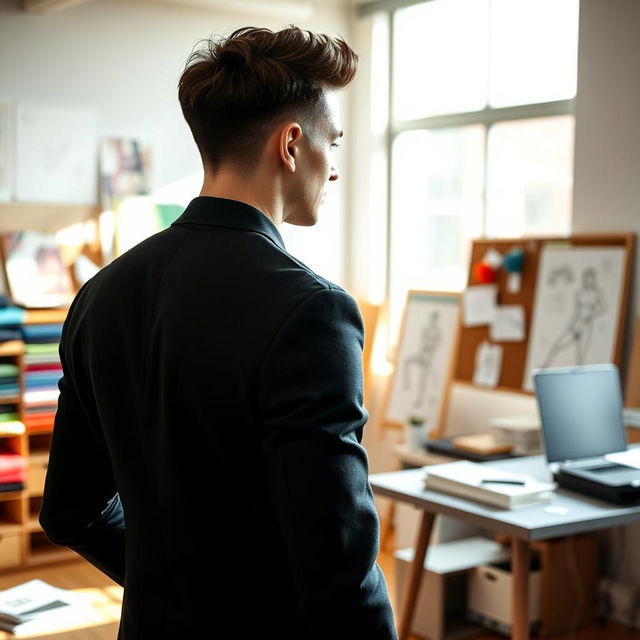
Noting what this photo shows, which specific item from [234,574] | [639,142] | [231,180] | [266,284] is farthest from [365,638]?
[639,142]

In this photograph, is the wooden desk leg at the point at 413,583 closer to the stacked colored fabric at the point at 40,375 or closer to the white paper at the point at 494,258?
the white paper at the point at 494,258

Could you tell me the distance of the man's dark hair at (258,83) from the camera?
1097 mm

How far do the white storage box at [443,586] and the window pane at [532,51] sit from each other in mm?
2079

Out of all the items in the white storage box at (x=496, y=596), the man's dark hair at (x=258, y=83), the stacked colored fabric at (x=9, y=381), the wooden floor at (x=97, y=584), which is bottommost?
the wooden floor at (x=97, y=584)

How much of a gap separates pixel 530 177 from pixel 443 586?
2.03 metres

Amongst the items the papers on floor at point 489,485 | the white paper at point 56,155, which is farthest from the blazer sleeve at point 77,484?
the white paper at point 56,155

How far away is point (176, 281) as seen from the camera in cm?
109

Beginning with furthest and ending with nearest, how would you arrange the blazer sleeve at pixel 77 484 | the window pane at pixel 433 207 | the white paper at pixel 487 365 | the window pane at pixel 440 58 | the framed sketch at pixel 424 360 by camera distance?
the window pane at pixel 433 207, the window pane at pixel 440 58, the framed sketch at pixel 424 360, the white paper at pixel 487 365, the blazer sleeve at pixel 77 484

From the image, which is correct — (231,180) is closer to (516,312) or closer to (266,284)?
(266,284)

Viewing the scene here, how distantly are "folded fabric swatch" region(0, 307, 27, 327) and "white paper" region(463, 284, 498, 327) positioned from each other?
6.78 feet

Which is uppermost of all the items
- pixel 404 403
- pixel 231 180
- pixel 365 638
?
pixel 231 180

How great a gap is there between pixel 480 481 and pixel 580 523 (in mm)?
334

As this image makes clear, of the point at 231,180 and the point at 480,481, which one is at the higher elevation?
the point at 231,180

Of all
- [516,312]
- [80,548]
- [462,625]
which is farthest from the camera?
[516,312]
